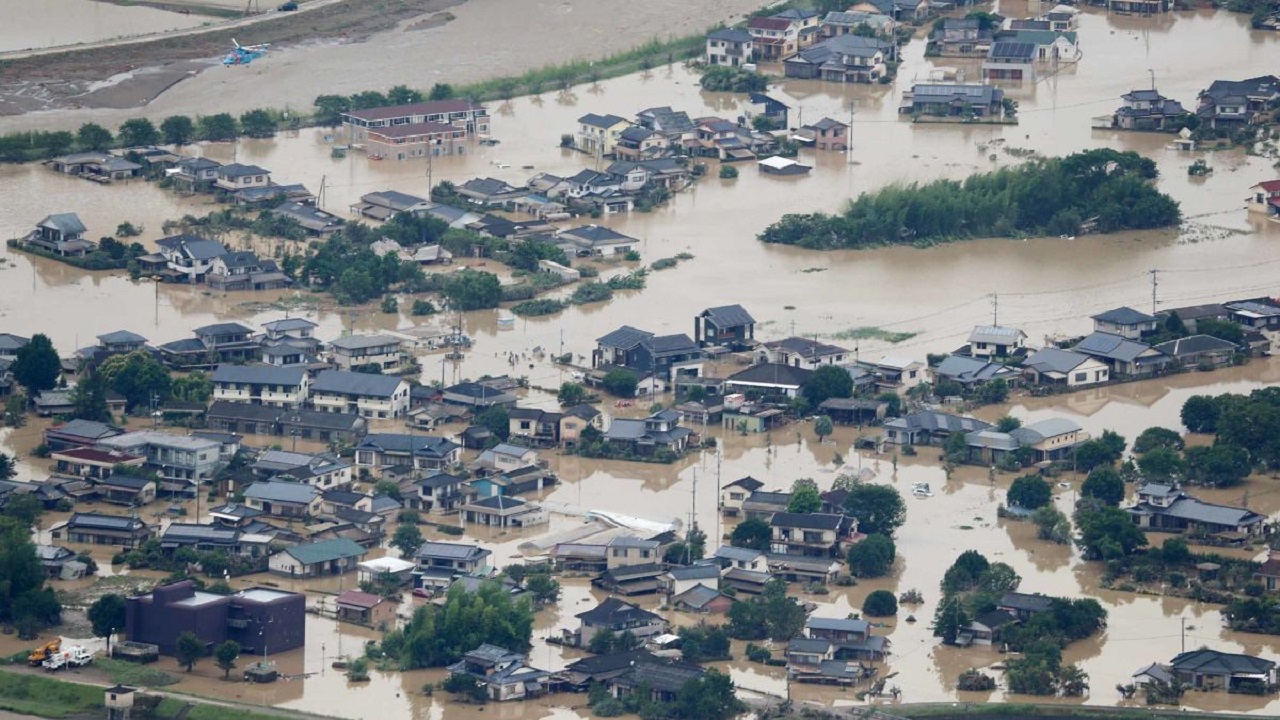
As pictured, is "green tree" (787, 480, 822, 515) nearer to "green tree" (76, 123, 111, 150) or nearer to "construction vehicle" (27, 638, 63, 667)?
"construction vehicle" (27, 638, 63, 667)

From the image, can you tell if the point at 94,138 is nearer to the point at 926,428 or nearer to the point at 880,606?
the point at 926,428

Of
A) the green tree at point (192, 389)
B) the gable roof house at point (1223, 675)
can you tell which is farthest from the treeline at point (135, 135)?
the gable roof house at point (1223, 675)

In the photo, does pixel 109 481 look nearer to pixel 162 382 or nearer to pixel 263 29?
pixel 162 382

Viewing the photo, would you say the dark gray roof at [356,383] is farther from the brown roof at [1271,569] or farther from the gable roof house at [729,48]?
the gable roof house at [729,48]

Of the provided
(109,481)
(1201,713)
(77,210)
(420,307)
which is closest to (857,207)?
(420,307)

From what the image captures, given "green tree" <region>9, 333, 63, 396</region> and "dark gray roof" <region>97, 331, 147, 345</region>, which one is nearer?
"green tree" <region>9, 333, 63, 396</region>

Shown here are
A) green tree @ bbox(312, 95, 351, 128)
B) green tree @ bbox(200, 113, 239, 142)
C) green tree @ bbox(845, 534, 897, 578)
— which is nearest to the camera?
green tree @ bbox(845, 534, 897, 578)

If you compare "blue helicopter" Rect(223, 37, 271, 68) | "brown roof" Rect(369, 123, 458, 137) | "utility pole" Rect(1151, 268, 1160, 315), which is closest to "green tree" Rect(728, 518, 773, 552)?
"utility pole" Rect(1151, 268, 1160, 315)

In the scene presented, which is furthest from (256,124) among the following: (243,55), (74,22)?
(74,22)
